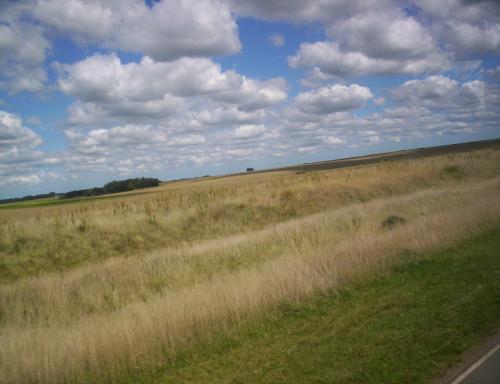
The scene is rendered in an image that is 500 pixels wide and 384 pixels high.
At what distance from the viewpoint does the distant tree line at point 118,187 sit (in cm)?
7385

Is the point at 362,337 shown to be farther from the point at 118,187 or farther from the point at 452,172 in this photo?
the point at 118,187

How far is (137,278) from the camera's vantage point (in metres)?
10.4

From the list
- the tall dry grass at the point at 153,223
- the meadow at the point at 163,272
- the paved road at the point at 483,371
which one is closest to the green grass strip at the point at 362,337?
the paved road at the point at 483,371

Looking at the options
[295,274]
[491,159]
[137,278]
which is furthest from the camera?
[491,159]

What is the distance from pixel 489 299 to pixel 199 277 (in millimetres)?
6504

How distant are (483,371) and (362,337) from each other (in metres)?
1.46

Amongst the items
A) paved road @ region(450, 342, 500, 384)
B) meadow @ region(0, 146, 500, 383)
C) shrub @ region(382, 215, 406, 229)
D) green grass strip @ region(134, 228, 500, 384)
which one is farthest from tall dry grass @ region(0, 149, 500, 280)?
paved road @ region(450, 342, 500, 384)

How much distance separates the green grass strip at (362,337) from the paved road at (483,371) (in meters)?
0.21

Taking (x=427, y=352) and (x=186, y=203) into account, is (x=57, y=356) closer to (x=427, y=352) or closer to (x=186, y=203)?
(x=427, y=352)

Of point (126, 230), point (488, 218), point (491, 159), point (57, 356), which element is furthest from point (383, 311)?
point (491, 159)

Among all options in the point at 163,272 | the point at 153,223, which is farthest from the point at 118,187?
the point at 163,272

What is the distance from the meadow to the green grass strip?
47 cm

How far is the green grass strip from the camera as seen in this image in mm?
4230

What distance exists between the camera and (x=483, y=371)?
379 cm
